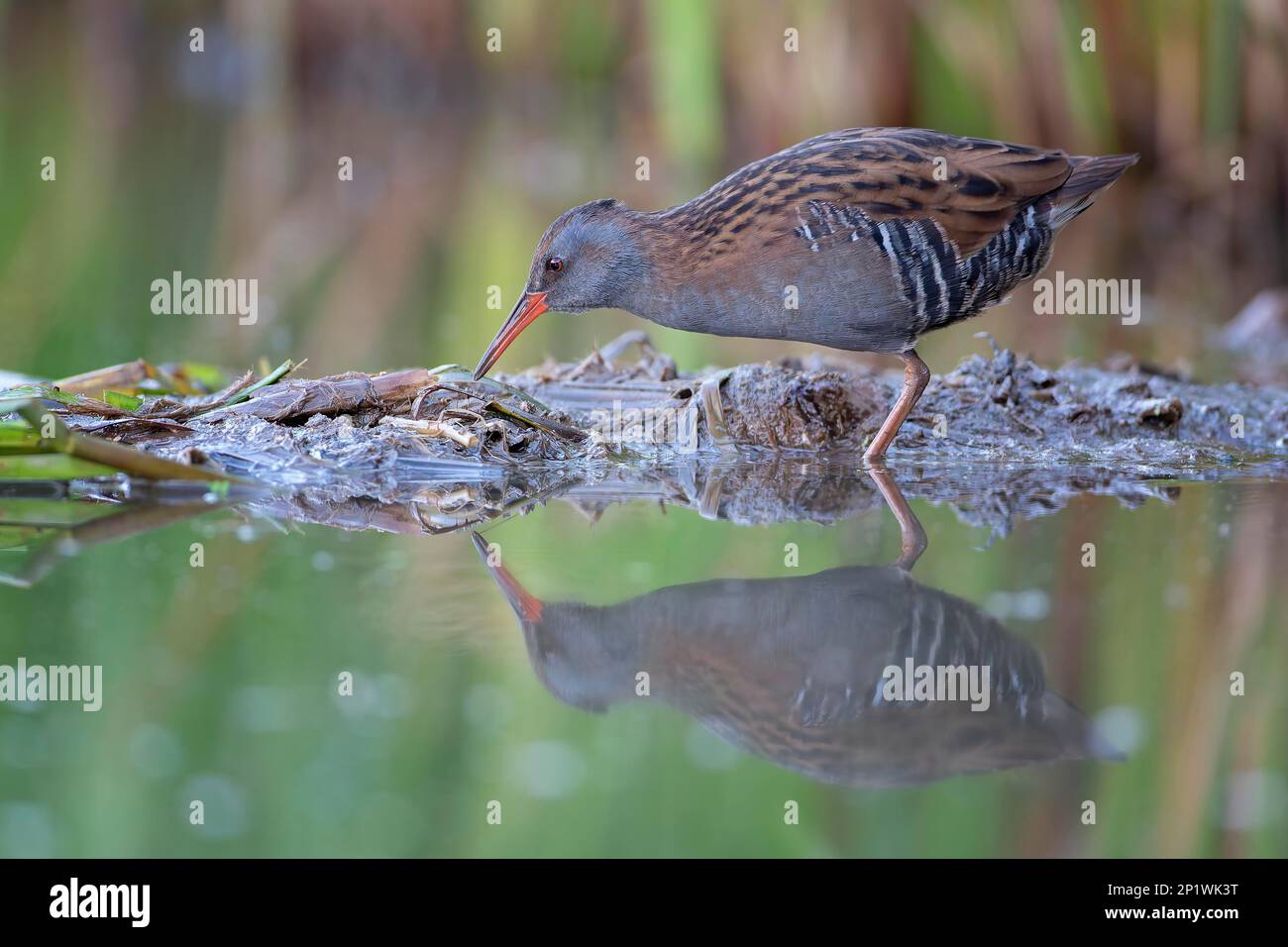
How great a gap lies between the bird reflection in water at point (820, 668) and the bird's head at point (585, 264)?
5.39ft

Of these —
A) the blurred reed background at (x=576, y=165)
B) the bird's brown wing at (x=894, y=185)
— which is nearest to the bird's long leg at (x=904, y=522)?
the bird's brown wing at (x=894, y=185)

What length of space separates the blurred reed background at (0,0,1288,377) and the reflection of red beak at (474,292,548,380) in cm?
143

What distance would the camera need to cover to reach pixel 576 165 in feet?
46.3

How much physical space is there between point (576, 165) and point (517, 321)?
9220 millimetres

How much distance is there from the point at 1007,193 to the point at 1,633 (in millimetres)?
3301

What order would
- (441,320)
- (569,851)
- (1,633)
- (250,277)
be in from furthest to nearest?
(250,277) → (441,320) → (1,633) → (569,851)

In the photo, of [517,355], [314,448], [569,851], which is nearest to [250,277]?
[517,355]

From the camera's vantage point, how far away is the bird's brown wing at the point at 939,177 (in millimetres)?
4832

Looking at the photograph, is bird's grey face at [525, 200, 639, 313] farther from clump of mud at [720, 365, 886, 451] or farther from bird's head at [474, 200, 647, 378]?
clump of mud at [720, 365, 886, 451]

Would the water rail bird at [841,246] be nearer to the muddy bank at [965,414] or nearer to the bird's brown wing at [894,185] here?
the bird's brown wing at [894,185]

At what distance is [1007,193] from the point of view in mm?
4992

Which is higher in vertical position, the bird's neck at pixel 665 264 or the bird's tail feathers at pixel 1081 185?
the bird's tail feathers at pixel 1081 185

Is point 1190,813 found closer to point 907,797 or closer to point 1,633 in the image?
point 907,797

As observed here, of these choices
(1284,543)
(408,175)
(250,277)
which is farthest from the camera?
(408,175)
